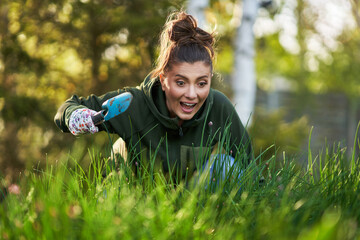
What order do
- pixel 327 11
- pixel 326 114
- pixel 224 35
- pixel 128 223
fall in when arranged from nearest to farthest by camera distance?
1. pixel 128 223
2. pixel 224 35
3. pixel 327 11
4. pixel 326 114

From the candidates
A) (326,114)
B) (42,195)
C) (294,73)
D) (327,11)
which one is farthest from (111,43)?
(294,73)

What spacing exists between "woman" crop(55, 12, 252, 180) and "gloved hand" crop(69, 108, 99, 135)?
8 centimetres

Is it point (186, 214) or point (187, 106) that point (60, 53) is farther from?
point (186, 214)

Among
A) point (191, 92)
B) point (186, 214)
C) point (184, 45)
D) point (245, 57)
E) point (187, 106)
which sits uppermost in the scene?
point (184, 45)

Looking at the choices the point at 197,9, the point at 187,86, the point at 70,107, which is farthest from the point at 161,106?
the point at 197,9

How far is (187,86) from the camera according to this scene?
2.85 meters

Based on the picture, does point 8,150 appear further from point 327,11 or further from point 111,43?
point 327,11

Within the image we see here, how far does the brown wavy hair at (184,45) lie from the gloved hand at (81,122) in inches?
24.2

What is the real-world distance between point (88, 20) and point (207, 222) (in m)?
5.04

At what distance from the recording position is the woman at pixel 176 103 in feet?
9.36

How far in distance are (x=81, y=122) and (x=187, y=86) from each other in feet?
2.27

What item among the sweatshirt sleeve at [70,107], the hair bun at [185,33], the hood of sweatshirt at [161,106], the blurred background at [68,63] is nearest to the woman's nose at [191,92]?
the hood of sweatshirt at [161,106]

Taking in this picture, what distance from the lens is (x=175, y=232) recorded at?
1.60m

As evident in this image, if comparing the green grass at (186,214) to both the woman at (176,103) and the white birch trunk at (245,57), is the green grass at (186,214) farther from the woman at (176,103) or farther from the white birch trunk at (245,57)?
the white birch trunk at (245,57)
